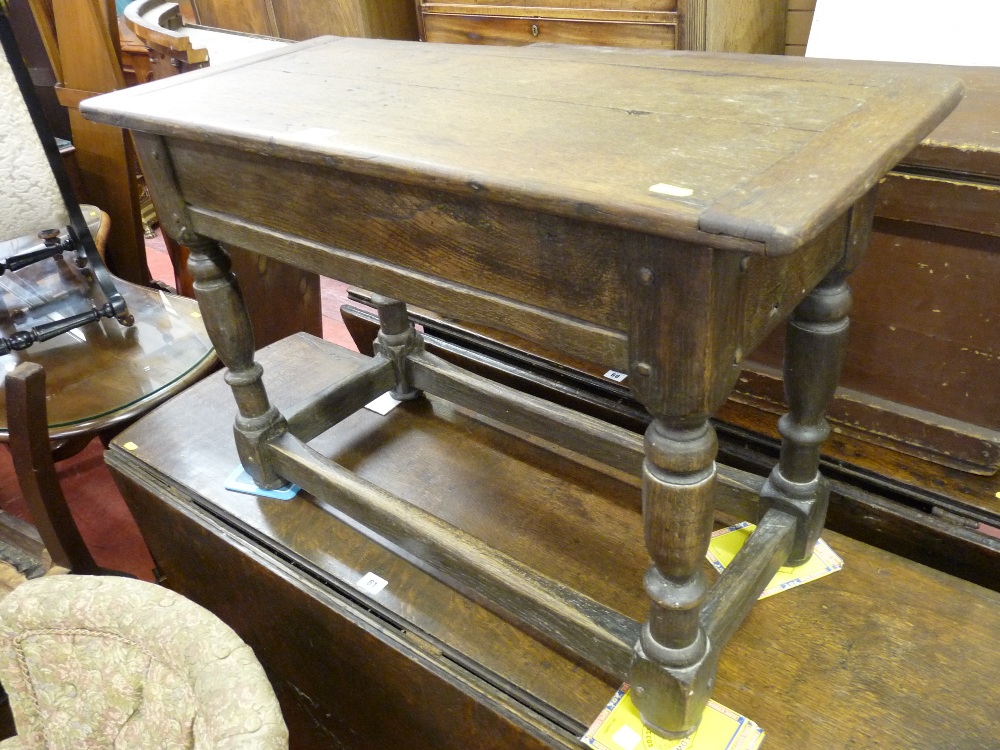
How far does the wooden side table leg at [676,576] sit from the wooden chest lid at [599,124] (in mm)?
194

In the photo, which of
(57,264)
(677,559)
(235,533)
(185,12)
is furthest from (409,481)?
(185,12)

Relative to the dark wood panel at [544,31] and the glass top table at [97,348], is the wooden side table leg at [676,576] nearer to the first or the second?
→ the glass top table at [97,348]

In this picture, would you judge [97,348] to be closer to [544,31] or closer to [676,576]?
[544,31]

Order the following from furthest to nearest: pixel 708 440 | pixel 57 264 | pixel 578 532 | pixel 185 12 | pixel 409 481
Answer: pixel 185 12
pixel 57 264
pixel 409 481
pixel 578 532
pixel 708 440

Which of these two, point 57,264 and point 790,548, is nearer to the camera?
point 790,548

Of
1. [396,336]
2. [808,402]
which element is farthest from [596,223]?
[396,336]

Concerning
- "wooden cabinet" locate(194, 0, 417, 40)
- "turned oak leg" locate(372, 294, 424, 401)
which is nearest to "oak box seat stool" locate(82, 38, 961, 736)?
"turned oak leg" locate(372, 294, 424, 401)

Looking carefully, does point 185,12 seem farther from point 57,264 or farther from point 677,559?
point 677,559

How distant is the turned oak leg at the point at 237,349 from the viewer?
3.47ft

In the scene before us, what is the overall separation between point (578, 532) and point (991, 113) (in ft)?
2.59

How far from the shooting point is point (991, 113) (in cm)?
103

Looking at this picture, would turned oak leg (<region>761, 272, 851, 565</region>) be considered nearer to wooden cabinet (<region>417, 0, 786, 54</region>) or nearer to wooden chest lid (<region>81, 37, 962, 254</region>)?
wooden chest lid (<region>81, 37, 962, 254</region>)

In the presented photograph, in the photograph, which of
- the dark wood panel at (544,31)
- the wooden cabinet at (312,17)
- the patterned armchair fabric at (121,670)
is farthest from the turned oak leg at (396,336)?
the wooden cabinet at (312,17)

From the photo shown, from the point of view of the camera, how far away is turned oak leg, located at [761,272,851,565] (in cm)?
86
